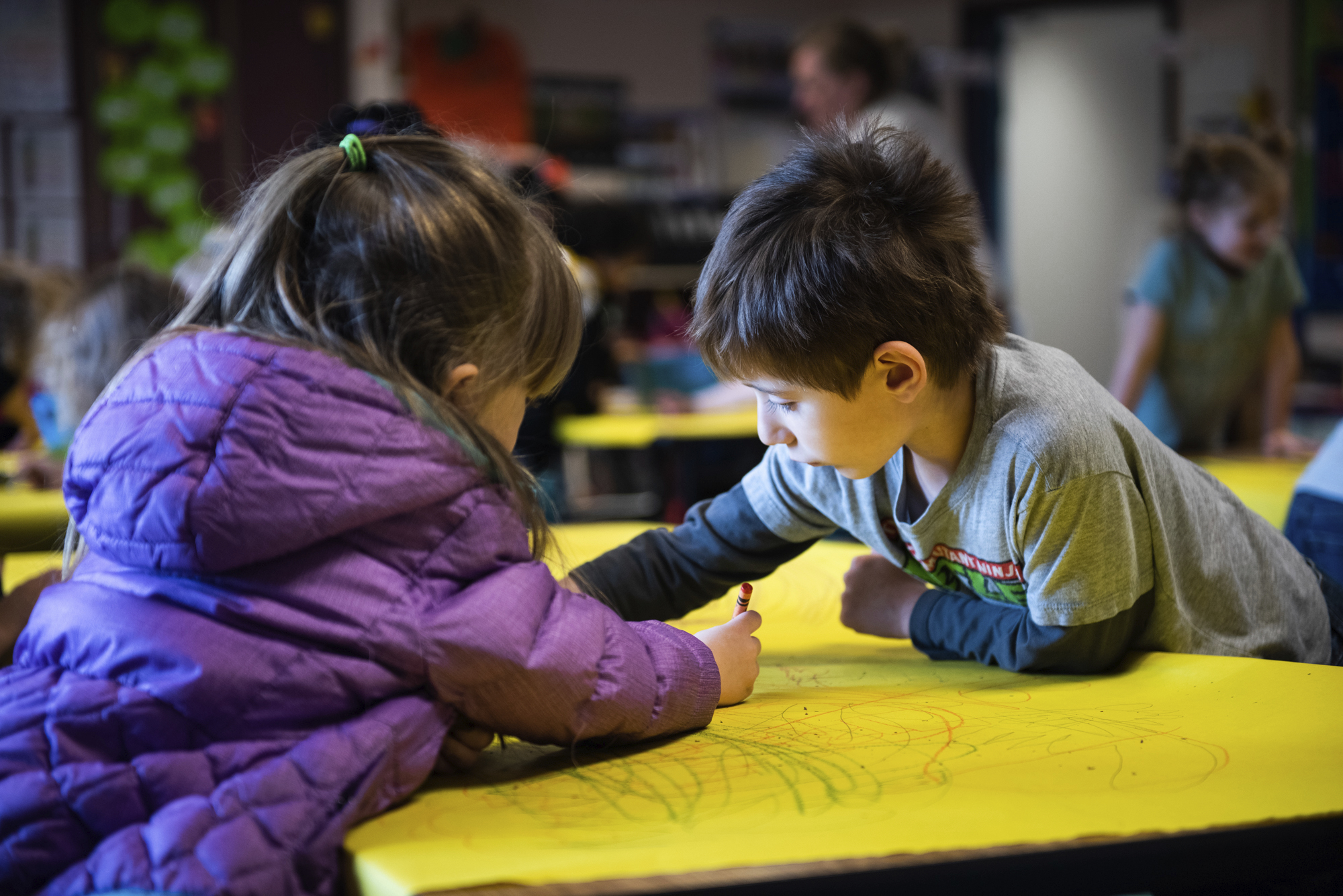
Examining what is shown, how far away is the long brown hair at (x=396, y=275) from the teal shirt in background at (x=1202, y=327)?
182 centimetres

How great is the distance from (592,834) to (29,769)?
285mm

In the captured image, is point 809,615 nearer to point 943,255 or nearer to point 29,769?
point 943,255

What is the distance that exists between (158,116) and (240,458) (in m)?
4.74

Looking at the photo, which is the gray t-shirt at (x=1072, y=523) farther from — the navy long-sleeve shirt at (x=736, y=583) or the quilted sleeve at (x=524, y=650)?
the quilted sleeve at (x=524, y=650)

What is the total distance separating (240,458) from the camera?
60 centimetres

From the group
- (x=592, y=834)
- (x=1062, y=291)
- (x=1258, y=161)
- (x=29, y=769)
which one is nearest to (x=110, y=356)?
(x=29, y=769)

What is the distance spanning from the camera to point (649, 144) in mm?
5613

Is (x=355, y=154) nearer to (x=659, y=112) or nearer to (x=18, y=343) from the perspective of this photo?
(x=18, y=343)

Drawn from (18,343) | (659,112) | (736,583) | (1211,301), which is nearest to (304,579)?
(736,583)

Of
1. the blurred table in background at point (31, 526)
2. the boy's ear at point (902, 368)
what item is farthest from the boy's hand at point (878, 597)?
the blurred table in background at point (31, 526)

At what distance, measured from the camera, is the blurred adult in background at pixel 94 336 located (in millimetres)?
1912

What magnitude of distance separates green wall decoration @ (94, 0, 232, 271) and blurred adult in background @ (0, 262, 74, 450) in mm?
2193

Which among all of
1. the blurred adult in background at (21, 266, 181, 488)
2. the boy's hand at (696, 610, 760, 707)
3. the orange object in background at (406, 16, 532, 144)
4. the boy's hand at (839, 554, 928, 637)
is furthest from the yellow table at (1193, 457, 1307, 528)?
the orange object in background at (406, 16, 532, 144)

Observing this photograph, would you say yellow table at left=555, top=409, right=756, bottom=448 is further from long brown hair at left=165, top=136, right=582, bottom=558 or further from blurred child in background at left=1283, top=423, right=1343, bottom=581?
long brown hair at left=165, top=136, right=582, bottom=558
